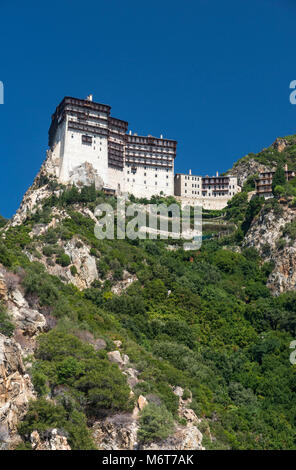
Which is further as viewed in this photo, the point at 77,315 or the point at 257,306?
the point at 257,306

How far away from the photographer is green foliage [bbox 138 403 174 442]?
125ft

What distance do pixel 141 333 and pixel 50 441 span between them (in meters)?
23.3

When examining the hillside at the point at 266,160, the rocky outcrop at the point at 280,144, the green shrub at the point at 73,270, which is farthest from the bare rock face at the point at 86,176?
the rocky outcrop at the point at 280,144

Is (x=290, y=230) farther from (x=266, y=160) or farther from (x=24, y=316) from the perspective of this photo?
(x=24, y=316)

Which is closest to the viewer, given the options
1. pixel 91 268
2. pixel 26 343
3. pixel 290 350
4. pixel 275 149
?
pixel 26 343

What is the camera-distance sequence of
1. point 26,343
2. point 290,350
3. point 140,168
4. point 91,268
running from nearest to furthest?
1. point 26,343
2. point 290,350
3. point 91,268
4. point 140,168

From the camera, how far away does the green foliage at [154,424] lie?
125 feet

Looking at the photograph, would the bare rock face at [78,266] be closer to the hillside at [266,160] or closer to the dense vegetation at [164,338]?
the dense vegetation at [164,338]

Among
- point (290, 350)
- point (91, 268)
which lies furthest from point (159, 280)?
point (290, 350)

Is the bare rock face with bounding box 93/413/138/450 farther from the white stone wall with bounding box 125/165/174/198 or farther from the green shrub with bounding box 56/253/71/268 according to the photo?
the white stone wall with bounding box 125/165/174/198

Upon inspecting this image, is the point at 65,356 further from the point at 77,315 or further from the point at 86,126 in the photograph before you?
the point at 86,126

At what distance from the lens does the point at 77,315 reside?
50688 millimetres

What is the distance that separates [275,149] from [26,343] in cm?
8008

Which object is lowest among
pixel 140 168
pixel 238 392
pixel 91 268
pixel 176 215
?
pixel 238 392
